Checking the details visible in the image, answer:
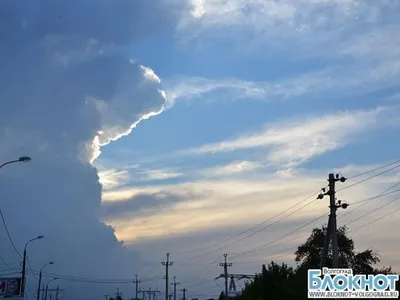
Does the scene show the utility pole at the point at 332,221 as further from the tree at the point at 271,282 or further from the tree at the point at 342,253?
the tree at the point at 342,253

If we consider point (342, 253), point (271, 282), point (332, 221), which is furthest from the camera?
point (342, 253)

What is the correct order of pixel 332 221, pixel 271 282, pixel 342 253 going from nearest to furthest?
1. pixel 332 221
2. pixel 271 282
3. pixel 342 253

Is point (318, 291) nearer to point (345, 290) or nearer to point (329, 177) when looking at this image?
point (345, 290)

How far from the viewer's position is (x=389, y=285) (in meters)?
36.3

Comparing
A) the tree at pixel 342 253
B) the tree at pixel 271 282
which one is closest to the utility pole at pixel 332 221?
the tree at pixel 271 282

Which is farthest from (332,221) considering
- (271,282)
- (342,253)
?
(342,253)

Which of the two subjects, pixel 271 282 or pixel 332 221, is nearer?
pixel 332 221

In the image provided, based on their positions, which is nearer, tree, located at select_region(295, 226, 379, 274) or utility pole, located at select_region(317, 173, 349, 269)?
utility pole, located at select_region(317, 173, 349, 269)

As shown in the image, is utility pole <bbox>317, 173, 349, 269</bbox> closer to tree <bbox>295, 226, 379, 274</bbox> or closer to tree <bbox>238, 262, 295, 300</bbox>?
tree <bbox>238, 262, 295, 300</bbox>

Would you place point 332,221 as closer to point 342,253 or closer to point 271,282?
point 271,282

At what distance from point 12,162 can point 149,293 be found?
5856 inches

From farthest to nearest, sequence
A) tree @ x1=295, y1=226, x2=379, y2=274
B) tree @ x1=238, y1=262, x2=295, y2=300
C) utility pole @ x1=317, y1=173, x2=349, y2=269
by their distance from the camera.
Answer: tree @ x1=295, y1=226, x2=379, y2=274, tree @ x1=238, y1=262, x2=295, y2=300, utility pole @ x1=317, y1=173, x2=349, y2=269

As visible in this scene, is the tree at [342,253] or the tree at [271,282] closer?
the tree at [271,282]

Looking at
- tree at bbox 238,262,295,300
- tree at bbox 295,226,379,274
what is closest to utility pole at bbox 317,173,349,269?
tree at bbox 238,262,295,300
